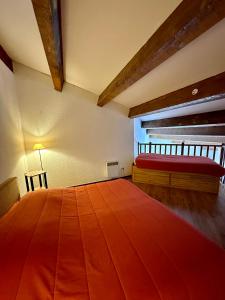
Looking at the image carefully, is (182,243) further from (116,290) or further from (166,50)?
(166,50)

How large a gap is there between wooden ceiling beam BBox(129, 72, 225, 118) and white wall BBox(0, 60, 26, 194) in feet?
8.48

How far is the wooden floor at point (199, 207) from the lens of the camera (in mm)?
1960

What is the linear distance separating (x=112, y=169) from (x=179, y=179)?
1645 mm

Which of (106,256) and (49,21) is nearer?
(106,256)

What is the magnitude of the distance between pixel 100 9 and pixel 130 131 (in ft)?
9.72

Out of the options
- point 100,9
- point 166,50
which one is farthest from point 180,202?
point 100,9

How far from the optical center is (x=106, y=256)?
91 centimetres

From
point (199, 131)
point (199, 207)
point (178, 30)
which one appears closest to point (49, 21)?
point (178, 30)

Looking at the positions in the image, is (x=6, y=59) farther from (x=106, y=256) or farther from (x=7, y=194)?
(x=106, y=256)

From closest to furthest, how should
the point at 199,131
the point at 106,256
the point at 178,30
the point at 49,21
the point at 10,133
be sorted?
the point at 106,256 → the point at 178,30 → the point at 49,21 → the point at 10,133 → the point at 199,131

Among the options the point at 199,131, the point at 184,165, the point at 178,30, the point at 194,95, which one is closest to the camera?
→ the point at 178,30

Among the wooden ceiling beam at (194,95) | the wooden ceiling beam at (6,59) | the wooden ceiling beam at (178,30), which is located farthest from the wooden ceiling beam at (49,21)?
the wooden ceiling beam at (194,95)

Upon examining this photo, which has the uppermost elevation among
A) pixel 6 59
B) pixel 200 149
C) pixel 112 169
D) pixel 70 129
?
pixel 6 59

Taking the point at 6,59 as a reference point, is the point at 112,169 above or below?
below
